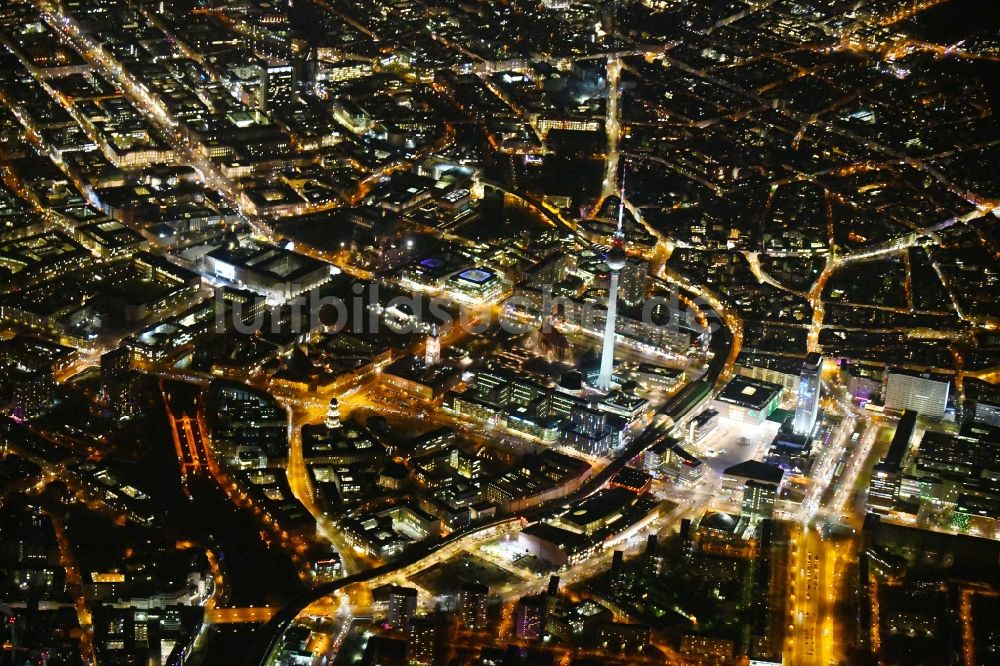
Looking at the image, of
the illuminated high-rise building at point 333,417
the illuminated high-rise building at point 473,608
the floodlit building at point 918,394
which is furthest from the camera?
the floodlit building at point 918,394

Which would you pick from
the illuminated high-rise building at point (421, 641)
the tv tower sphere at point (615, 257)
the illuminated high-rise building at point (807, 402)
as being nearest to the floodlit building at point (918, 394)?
the illuminated high-rise building at point (807, 402)

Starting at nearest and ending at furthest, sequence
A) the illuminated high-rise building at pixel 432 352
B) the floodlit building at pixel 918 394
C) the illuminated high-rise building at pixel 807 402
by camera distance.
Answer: the illuminated high-rise building at pixel 807 402, the floodlit building at pixel 918 394, the illuminated high-rise building at pixel 432 352

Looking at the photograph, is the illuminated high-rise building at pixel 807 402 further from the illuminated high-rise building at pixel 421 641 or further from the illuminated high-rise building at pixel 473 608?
the illuminated high-rise building at pixel 421 641

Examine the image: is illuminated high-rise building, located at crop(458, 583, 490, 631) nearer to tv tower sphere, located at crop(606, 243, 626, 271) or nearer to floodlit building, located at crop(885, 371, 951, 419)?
tv tower sphere, located at crop(606, 243, 626, 271)

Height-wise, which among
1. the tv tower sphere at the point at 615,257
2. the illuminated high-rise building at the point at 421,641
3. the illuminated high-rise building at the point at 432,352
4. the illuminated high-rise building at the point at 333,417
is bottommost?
the illuminated high-rise building at the point at 421,641

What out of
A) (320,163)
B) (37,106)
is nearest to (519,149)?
(320,163)

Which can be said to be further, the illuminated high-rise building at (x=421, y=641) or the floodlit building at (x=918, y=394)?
the floodlit building at (x=918, y=394)

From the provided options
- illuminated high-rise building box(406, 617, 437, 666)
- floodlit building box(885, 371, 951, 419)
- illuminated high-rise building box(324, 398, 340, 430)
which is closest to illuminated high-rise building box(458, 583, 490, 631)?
illuminated high-rise building box(406, 617, 437, 666)

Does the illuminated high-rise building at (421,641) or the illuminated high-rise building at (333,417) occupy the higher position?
the illuminated high-rise building at (333,417)
